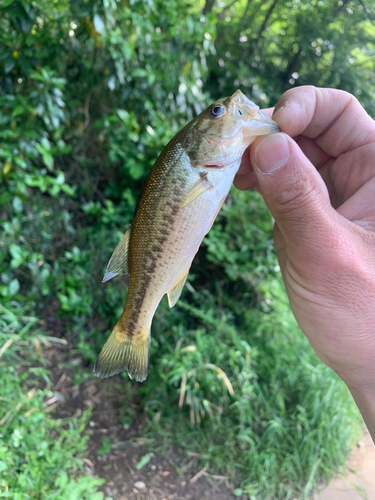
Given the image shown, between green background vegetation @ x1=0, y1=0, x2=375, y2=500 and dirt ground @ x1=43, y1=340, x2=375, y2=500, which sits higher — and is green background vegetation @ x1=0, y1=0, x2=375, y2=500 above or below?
above

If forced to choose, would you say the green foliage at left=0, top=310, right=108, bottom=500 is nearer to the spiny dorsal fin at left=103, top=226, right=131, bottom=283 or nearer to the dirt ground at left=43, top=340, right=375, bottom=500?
the dirt ground at left=43, top=340, right=375, bottom=500

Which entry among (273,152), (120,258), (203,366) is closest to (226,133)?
(273,152)

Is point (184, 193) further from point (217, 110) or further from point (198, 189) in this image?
point (217, 110)

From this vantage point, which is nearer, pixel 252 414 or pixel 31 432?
pixel 31 432

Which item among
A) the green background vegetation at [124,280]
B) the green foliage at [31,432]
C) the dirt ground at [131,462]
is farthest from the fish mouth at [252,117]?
the dirt ground at [131,462]

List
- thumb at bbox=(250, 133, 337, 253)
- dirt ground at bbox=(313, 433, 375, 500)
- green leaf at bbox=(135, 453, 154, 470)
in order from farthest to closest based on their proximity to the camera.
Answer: dirt ground at bbox=(313, 433, 375, 500), green leaf at bbox=(135, 453, 154, 470), thumb at bbox=(250, 133, 337, 253)

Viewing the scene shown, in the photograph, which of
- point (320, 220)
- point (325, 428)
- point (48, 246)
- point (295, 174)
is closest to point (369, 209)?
point (320, 220)

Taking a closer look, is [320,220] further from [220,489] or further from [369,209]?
[220,489]

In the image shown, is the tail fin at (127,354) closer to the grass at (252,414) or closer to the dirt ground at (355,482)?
the grass at (252,414)

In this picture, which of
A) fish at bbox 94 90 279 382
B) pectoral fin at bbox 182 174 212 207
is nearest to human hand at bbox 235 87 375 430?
fish at bbox 94 90 279 382
